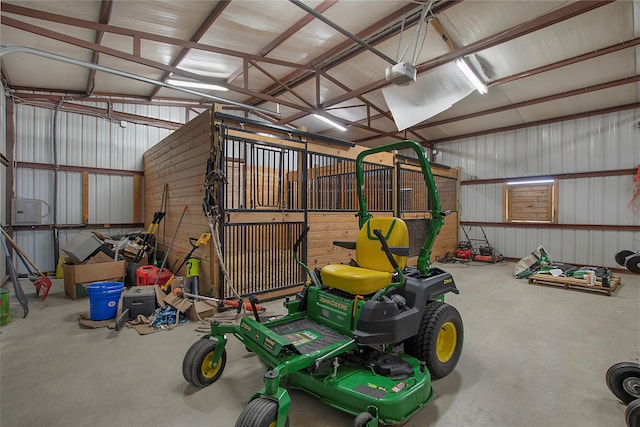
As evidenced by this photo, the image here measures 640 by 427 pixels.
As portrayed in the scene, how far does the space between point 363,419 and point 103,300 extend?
357cm

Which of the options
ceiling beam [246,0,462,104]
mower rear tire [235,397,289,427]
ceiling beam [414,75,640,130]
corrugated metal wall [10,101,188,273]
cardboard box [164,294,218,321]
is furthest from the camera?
corrugated metal wall [10,101,188,273]

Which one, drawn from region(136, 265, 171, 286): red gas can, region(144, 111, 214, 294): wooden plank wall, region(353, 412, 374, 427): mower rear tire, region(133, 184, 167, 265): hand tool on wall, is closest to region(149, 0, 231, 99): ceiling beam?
region(144, 111, 214, 294): wooden plank wall

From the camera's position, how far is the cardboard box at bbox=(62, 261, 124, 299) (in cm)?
479

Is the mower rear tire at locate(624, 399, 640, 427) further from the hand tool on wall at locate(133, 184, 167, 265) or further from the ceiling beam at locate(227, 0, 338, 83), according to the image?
the hand tool on wall at locate(133, 184, 167, 265)

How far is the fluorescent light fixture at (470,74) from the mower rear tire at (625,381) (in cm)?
512

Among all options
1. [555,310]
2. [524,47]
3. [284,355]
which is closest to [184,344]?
[284,355]

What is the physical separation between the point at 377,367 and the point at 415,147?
1.73 meters

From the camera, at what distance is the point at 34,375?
8.31 ft

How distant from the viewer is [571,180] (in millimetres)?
7566

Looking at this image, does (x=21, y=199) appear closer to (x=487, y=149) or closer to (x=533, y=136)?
(x=487, y=149)

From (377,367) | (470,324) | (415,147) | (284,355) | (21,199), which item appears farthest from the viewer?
(21,199)

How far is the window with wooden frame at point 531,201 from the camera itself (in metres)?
7.86

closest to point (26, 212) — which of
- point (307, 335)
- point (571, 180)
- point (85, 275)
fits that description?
point (85, 275)

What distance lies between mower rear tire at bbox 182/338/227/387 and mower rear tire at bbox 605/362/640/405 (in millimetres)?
2878
